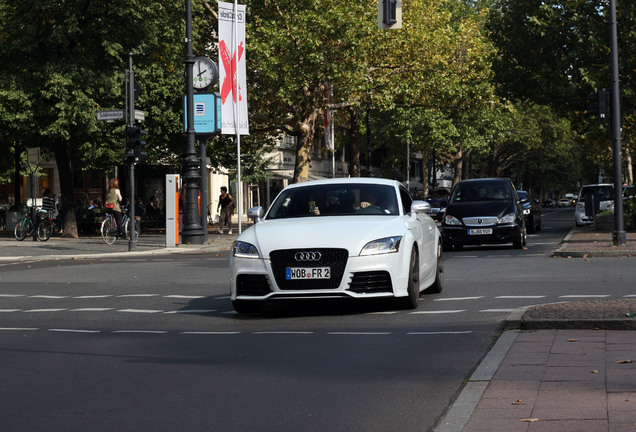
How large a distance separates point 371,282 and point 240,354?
2829 millimetres

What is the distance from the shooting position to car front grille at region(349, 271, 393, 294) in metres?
11.6

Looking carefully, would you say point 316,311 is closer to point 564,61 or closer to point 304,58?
point 564,61

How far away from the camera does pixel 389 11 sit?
19.9 m

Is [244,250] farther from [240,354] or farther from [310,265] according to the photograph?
[240,354]

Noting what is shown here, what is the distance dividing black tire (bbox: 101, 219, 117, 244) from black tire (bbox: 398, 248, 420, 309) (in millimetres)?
21354

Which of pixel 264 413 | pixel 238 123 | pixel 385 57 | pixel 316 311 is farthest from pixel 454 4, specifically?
pixel 264 413

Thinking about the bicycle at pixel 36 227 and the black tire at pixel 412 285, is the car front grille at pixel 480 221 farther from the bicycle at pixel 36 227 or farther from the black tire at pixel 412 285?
the bicycle at pixel 36 227

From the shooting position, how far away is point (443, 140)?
2596 inches

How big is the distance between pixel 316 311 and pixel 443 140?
178 feet

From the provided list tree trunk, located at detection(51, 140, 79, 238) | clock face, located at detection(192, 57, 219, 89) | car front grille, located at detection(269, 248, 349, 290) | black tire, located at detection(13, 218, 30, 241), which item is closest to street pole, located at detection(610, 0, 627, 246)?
clock face, located at detection(192, 57, 219, 89)

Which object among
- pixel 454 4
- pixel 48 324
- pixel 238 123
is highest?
pixel 454 4

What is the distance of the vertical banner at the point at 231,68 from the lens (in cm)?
3194

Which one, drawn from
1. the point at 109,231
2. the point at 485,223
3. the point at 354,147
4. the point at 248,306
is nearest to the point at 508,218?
the point at 485,223

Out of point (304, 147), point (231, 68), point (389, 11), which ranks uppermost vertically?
point (231, 68)
